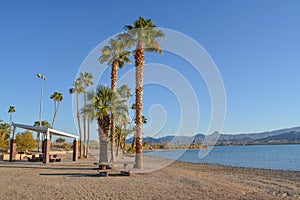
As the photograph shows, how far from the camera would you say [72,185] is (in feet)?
38.5

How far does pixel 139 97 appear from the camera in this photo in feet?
61.5

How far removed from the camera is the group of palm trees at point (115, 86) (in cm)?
1878

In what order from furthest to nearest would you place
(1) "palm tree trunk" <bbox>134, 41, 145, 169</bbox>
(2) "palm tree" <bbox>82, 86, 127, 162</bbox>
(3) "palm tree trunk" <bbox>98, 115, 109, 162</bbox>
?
(2) "palm tree" <bbox>82, 86, 127, 162</bbox>, (3) "palm tree trunk" <bbox>98, 115, 109, 162</bbox>, (1) "palm tree trunk" <bbox>134, 41, 145, 169</bbox>

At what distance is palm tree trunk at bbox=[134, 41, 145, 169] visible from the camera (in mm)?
18484

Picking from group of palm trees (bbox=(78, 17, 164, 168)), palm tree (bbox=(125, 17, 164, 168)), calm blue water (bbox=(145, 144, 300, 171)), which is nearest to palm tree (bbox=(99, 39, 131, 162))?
group of palm trees (bbox=(78, 17, 164, 168))

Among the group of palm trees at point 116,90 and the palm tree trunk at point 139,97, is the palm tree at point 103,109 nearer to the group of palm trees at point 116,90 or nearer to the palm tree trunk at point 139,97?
the group of palm trees at point 116,90

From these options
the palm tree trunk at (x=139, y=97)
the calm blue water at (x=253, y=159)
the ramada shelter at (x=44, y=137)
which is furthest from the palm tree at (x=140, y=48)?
the calm blue water at (x=253, y=159)

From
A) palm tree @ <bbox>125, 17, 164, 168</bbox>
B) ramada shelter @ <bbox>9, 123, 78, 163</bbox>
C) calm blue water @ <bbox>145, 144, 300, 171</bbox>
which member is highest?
palm tree @ <bbox>125, 17, 164, 168</bbox>

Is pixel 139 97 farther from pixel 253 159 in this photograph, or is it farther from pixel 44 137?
pixel 253 159

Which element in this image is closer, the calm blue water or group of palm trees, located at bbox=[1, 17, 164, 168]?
group of palm trees, located at bbox=[1, 17, 164, 168]

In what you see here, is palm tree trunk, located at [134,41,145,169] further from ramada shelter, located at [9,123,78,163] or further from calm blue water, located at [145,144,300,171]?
calm blue water, located at [145,144,300,171]

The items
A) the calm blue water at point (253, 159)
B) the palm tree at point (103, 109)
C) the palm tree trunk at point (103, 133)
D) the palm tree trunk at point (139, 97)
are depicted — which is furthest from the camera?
the calm blue water at point (253, 159)

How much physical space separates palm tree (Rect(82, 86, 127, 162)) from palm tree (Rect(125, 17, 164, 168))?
16.6 ft

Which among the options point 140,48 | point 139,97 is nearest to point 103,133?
point 139,97
